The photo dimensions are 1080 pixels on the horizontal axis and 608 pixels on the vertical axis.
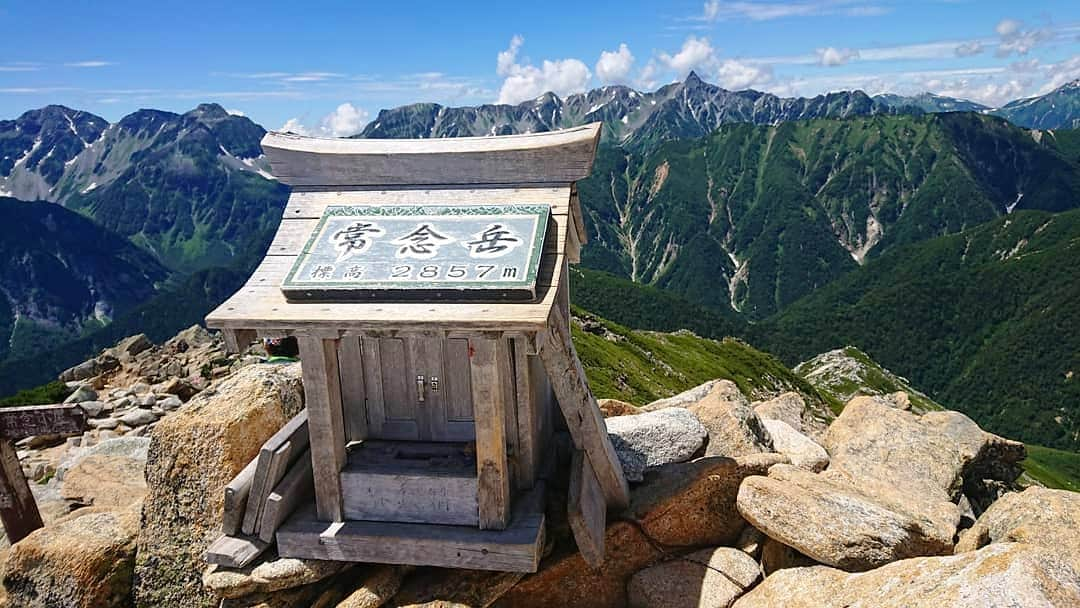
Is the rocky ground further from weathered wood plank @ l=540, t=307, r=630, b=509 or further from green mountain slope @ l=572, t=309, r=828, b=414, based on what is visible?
green mountain slope @ l=572, t=309, r=828, b=414

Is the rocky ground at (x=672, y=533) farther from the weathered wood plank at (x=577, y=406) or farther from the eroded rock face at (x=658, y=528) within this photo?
the weathered wood plank at (x=577, y=406)

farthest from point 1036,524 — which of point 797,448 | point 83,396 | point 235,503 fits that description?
point 83,396

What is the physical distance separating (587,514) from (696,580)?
→ 220 centimetres

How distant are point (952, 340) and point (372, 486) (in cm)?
21881

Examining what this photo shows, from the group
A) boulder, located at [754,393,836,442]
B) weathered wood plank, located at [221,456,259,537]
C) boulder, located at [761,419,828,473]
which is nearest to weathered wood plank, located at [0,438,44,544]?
weathered wood plank, located at [221,456,259,537]

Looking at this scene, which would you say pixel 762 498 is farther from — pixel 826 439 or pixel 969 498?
pixel 969 498

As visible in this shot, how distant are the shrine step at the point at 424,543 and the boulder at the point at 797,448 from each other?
19.3 ft

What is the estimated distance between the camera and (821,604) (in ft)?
27.5

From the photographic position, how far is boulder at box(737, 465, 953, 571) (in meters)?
9.15

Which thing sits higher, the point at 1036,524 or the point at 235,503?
the point at 235,503

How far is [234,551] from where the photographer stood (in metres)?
9.84

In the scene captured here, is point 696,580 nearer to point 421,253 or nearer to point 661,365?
point 421,253

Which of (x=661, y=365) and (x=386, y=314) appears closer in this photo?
(x=386, y=314)

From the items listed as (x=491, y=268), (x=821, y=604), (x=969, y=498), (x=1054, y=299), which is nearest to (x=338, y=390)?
(x=491, y=268)
